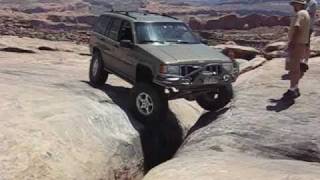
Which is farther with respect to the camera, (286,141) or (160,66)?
(160,66)

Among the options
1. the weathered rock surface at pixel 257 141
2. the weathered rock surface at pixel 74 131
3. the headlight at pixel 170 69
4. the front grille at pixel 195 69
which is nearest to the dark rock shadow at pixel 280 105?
the weathered rock surface at pixel 257 141

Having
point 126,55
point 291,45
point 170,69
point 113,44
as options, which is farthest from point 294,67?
point 113,44

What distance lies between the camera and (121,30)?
13711 mm

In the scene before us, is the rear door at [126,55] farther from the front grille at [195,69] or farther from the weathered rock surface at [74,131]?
the front grille at [195,69]

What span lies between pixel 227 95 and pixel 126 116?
6.77 feet

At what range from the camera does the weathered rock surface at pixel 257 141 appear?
8.44m


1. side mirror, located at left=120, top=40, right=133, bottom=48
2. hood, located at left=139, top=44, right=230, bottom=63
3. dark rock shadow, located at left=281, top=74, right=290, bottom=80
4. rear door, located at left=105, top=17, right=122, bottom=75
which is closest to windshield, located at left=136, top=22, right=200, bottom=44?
side mirror, located at left=120, top=40, right=133, bottom=48

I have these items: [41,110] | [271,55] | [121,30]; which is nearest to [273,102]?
[121,30]

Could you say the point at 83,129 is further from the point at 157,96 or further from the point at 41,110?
the point at 157,96

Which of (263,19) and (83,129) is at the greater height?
(83,129)

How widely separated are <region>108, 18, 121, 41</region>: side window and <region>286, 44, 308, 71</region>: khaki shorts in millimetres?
3742

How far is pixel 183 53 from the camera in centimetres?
1222

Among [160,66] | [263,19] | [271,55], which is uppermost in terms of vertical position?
[160,66]

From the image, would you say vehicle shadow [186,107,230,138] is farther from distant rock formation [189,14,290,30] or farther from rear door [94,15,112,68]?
distant rock formation [189,14,290,30]
